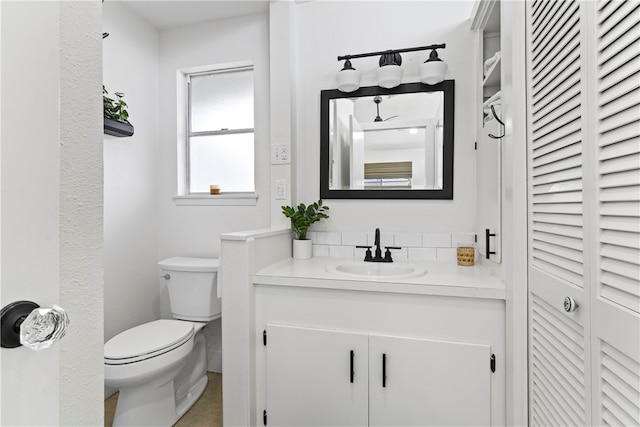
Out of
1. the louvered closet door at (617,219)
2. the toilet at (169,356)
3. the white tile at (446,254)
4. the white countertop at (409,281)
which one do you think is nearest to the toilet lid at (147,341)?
the toilet at (169,356)

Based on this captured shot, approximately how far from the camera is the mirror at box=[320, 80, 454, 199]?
187cm

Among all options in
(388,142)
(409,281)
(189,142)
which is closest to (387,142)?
(388,142)

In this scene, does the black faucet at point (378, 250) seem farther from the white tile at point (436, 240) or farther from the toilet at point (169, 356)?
the toilet at point (169, 356)

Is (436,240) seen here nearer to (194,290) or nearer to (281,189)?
(281,189)

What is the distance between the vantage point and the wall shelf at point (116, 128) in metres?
1.78

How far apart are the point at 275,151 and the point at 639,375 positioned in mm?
1766

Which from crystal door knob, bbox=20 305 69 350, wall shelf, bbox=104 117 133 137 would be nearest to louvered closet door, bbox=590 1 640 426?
crystal door knob, bbox=20 305 69 350

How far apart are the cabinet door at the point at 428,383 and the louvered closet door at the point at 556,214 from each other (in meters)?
0.19

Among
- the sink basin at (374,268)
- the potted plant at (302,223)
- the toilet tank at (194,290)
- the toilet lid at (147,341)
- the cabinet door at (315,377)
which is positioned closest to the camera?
the cabinet door at (315,377)

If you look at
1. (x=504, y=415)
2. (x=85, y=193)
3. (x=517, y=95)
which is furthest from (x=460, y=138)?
(x=85, y=193)

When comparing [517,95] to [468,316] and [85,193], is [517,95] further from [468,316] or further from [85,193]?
[85,193]

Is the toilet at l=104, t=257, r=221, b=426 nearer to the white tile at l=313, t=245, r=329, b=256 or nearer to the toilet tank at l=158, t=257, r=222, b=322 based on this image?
the toilet tank at l=158, t=257, r=222, b=322

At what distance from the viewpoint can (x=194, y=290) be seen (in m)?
2.02

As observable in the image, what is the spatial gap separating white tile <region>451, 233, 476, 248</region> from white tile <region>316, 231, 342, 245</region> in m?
0.65
